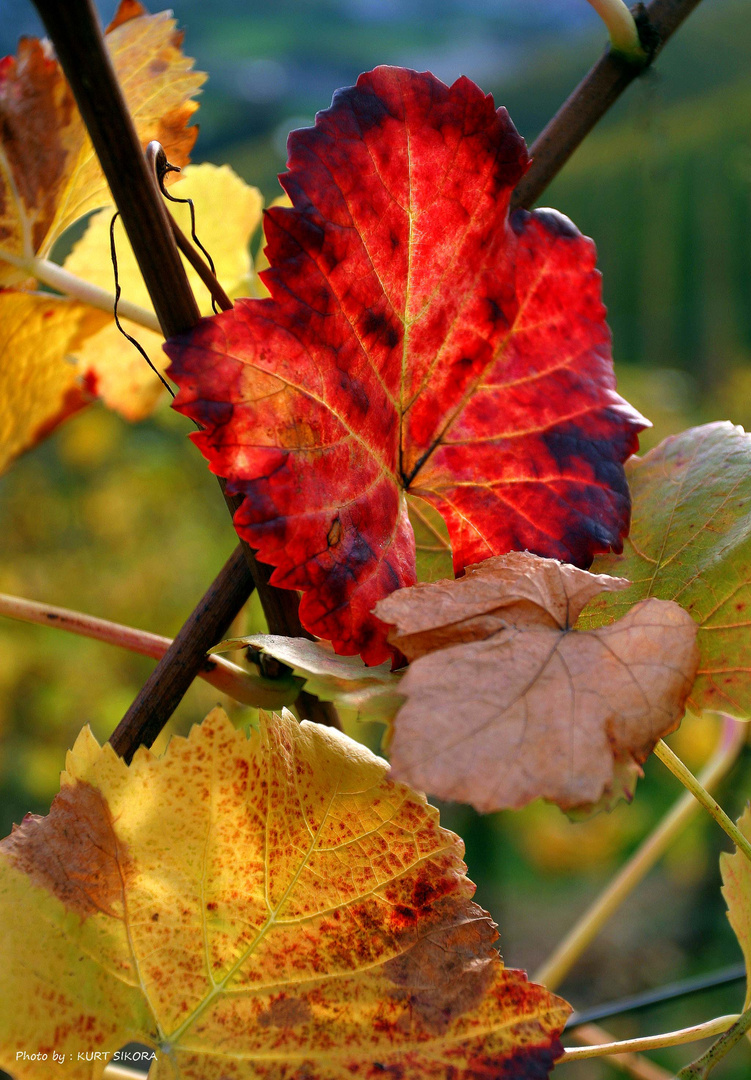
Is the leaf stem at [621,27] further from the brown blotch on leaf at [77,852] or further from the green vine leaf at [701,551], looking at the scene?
the brown blotch on leaf at [77,852]

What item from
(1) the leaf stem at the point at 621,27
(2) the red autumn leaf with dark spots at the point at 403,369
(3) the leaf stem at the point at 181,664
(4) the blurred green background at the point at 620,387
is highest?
(1) the leaf stem at the point at 621,27

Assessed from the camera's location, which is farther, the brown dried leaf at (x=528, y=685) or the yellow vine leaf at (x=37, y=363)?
the yellow vine leaf at (x=37, y=363)

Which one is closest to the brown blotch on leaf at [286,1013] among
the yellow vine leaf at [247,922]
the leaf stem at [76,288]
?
the yellow vine leaf at [247,922]

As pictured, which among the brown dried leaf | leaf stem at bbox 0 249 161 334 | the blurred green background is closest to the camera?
the brown dried leaf

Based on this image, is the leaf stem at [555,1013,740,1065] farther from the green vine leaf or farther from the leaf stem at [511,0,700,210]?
the leaf stem at [511,0,700,210]

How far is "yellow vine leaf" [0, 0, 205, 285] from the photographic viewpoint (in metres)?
0.20

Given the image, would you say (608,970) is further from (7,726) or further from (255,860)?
(255,860)

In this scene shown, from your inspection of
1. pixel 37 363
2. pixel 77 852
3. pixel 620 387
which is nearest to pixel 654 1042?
pixel 77 852

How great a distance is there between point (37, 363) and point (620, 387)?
3.87ft

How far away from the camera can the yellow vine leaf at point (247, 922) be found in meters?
0.16

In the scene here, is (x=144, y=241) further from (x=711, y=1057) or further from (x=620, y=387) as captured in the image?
(x=620, y=387)

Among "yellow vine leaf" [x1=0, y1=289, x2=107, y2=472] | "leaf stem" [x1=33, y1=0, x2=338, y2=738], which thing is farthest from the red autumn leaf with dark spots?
"yellow vine leaf" [x1=0, y1=289, x2=107, y2=472]

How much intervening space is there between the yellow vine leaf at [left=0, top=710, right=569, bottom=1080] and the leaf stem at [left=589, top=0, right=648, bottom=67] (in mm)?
170

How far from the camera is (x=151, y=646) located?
0.20 meters
